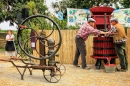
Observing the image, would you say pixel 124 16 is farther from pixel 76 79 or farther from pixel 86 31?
pixel 76 79

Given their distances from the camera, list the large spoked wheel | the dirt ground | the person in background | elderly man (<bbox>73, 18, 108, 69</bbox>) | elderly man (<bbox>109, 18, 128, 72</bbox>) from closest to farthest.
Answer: the large spoked wheel < the dirt ground < elderly man (<bbox>109, 18, 128, 72</bbox>) < elderly man (<bbox>73, 18, 108, 69</bbox>) < the person in background

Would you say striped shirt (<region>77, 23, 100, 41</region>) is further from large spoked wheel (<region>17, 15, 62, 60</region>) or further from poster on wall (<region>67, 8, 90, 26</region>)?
poster on wall (<region>67, 8, 90, 26</region>)

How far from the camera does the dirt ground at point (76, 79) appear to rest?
24.4 ft

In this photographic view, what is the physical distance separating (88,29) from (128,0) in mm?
12220

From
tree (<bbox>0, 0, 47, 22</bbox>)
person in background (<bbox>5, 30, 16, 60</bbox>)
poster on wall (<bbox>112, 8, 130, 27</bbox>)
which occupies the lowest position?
person in background (<bbox>5, 30, 16, 60</bbox>)

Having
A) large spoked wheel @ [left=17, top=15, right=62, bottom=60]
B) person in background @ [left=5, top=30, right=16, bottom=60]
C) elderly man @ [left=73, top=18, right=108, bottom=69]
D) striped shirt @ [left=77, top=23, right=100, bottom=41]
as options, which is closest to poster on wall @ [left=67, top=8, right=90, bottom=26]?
large spoked wheel @ [left=17, top=15, right=62, bottom=60]

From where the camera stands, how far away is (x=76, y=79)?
320 inches

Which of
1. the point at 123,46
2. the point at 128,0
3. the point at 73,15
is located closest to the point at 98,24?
the point at 123,46

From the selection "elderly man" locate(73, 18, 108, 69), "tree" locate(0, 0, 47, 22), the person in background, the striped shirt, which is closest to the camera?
the striped shirt

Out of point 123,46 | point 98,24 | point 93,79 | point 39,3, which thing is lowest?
point 93,79

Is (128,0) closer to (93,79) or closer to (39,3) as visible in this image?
(39,3)

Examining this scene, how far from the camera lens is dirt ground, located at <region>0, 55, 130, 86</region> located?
743cm

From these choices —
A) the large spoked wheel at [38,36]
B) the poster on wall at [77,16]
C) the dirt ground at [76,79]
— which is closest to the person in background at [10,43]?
the large spoked wheel at [38,36]

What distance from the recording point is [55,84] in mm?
7363
